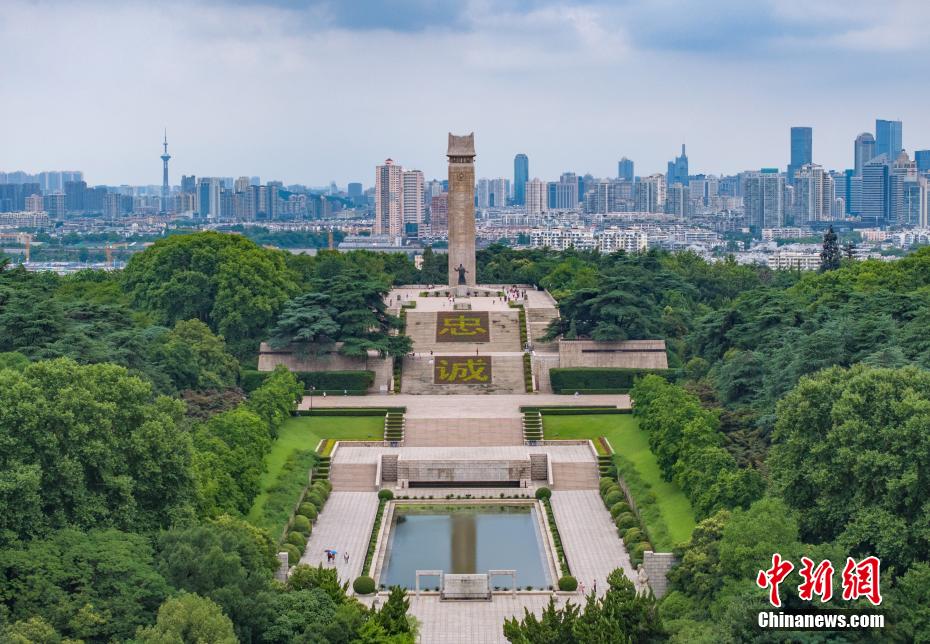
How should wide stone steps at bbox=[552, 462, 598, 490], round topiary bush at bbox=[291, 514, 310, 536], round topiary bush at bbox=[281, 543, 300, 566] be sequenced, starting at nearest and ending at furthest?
round topiary bush at bbox=[281, 543, 300, 566]
round topiary bush at bbox=[291, 514, 310, 536]
wide stone steps at bbox=[552, 462, 598, 490]

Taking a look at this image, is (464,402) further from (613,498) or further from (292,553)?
(292,553)

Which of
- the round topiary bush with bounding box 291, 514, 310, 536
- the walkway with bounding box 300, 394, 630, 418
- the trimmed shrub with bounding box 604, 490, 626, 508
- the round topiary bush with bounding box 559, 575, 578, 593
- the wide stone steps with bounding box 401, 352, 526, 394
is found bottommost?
the round topiary bush with bounding box 559, 575, 578, 593

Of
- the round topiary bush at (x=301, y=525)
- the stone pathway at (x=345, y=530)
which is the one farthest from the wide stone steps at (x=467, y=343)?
the round topiary bush at (x=301, y=525)

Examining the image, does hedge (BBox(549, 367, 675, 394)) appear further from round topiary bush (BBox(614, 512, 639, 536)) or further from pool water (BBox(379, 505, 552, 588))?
round topiary bush (BBox(614, 512, 639, 536))

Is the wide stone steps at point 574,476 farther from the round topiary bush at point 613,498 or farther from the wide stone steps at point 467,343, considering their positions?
the wide stone steps at point 467,343

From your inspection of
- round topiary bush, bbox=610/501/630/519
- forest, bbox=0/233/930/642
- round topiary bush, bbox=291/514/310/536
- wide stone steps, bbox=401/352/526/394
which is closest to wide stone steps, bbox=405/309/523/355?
wide stone steps, bbox=401/352/526/394

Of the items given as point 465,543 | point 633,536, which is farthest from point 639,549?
point 465,543
